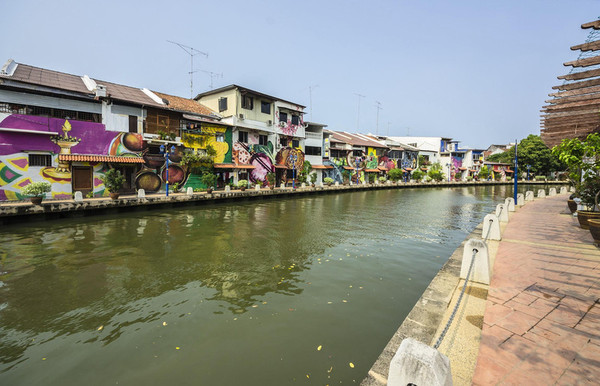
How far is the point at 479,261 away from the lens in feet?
16.2

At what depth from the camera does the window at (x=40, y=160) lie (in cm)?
1722

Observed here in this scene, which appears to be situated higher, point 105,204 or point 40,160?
point 40,160

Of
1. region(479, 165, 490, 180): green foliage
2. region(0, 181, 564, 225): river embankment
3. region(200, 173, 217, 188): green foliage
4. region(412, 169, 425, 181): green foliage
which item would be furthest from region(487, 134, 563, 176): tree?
region(200, 173, 217, 188): green foliage

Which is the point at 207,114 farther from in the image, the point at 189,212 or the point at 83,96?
the point at 189,212

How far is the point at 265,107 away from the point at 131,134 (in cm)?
1508

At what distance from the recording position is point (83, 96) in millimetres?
18562

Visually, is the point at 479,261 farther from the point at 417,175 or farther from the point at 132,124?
the point at 417,175

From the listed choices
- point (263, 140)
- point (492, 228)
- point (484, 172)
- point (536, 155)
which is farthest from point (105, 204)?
point (536, 155)

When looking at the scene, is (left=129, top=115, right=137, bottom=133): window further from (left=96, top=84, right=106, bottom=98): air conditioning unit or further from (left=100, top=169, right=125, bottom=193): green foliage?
(left=100, top=169, right=125, bottom=193): green foliage

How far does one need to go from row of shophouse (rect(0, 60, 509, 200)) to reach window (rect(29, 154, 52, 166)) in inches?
2.0

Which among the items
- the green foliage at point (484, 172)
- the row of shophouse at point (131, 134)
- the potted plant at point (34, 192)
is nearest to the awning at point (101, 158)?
the row of shophouse at point (131, 134)

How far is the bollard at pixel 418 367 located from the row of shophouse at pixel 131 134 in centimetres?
2143

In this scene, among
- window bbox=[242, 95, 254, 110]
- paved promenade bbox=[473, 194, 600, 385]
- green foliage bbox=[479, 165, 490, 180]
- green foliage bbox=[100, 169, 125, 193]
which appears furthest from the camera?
green foliage bbox=[479, 165, 490, 180]

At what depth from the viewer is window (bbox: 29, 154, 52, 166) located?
1722 cm
